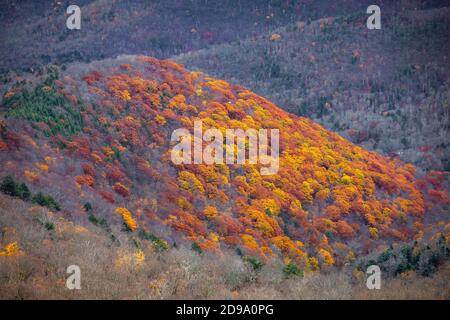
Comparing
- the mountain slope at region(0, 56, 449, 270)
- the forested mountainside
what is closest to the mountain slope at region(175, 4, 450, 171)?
the mountain slope at region(0, 56, 449, 270)

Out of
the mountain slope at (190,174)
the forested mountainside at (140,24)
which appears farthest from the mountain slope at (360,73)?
the forested mountainside at (140,24)

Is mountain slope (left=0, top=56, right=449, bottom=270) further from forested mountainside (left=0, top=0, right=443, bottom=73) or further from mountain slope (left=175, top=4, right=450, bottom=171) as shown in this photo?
forested mountainside (left=0, top=0, right=443, bottom=73)

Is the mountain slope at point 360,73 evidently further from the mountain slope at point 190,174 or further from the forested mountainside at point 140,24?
the forested mountainside at point 140,24

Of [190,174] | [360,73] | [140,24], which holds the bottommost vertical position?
[190,174]

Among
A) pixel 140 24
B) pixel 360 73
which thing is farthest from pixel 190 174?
pixel 140 24

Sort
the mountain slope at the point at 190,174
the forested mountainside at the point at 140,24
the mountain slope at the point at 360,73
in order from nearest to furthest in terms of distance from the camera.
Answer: the mountain slope at the point at 190,174, the mountain slope at the point at 360,73, the forested mountainside at the point at 140,24

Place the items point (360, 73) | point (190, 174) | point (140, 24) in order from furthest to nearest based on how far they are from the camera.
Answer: point (140, 24)
point (360, 73)
point (190, 174)

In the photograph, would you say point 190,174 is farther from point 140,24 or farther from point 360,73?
point 140,24

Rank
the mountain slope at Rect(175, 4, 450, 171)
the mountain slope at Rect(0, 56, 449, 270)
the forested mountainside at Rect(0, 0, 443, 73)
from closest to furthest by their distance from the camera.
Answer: the mountain slope at Rect(0, 56, 449, 270), the mountain slope at Rect(175, 4, 450, 171), the forested mountainside at Rect(0, 0, 443, 73)
